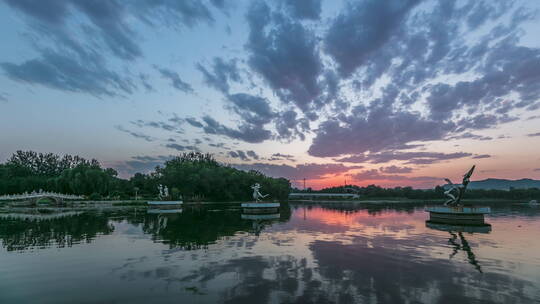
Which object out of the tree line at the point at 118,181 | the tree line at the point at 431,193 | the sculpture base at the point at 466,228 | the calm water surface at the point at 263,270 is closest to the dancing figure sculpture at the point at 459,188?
the sculpture base at the point at 466,228

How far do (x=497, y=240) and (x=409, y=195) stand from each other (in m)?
138

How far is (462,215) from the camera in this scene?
39.7 m

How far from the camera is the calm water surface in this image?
38.7 feet

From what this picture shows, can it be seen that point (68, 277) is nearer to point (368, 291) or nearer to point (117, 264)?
point (117, 264)

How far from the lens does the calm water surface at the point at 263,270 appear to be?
1179cm

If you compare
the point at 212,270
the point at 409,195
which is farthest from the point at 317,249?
the point at 409,195

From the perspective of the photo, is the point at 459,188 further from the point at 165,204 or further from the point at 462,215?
the point at 165,204

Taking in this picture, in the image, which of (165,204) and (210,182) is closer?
(165,204)

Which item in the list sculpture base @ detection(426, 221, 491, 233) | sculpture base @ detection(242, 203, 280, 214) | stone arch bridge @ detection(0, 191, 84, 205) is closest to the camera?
sculpture base @ detection(426, 221, 491, 233)

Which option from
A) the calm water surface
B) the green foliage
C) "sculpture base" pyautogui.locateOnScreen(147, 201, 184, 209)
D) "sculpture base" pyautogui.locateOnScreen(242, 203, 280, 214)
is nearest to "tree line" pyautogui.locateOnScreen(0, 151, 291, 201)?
the green foliage

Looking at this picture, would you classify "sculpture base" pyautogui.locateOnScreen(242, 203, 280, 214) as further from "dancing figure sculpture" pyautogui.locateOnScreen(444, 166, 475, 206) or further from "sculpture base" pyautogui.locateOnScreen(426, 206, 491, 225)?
"dancing figure sculpture" pyautogui.locateOnScreen(444, 166, 475, 206)

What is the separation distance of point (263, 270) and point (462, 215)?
116 feet

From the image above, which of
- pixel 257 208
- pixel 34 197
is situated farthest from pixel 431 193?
pixel 34 197

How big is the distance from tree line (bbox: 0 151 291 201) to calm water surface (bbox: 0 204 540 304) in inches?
2863
